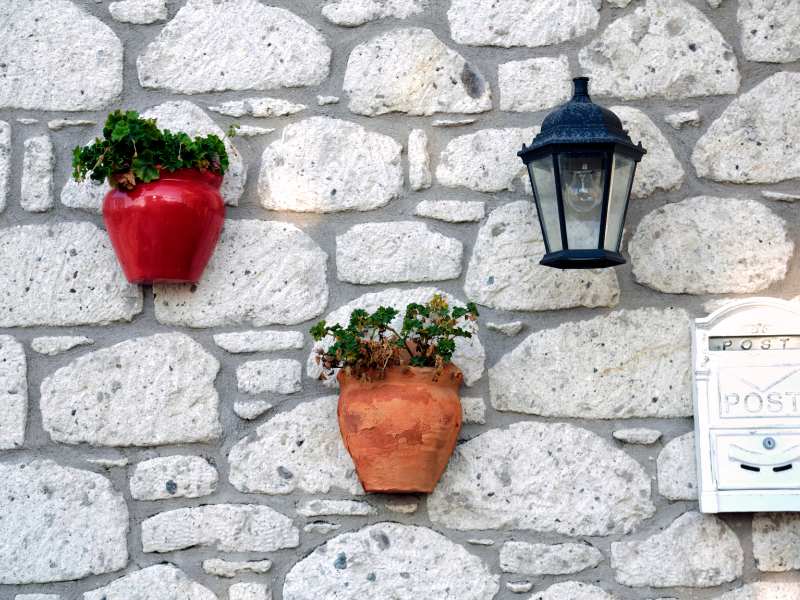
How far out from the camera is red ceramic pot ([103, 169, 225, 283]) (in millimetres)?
2574

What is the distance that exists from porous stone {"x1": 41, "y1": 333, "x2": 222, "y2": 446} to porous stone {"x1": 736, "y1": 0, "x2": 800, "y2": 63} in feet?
5.23

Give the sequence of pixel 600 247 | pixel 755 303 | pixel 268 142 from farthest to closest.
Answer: pixel 268 142 < pixel 755 303 < pixel 600 247

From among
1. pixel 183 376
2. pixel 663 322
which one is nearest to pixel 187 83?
pixel 183 376

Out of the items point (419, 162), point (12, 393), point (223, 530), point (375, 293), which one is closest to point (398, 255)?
point (375, 293)

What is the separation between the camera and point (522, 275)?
2.73 m

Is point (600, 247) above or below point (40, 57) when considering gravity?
below

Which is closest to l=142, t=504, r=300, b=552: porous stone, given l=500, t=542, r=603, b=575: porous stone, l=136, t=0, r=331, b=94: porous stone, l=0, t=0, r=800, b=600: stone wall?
l=0, t=0, r=800, b=600: stone wall

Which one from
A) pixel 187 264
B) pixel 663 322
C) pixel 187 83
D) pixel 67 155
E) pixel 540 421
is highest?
pixel 187 83

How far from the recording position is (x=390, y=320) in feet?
8.46

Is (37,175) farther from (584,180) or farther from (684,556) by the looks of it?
(684,556)

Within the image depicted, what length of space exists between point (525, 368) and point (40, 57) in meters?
1.50

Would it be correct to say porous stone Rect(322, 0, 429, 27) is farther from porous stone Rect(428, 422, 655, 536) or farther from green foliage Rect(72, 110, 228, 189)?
porous stone Rect(428, 422, 655, 536)

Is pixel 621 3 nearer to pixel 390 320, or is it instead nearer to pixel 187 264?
pixel 390 320

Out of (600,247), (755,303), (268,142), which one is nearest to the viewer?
(600,247)
